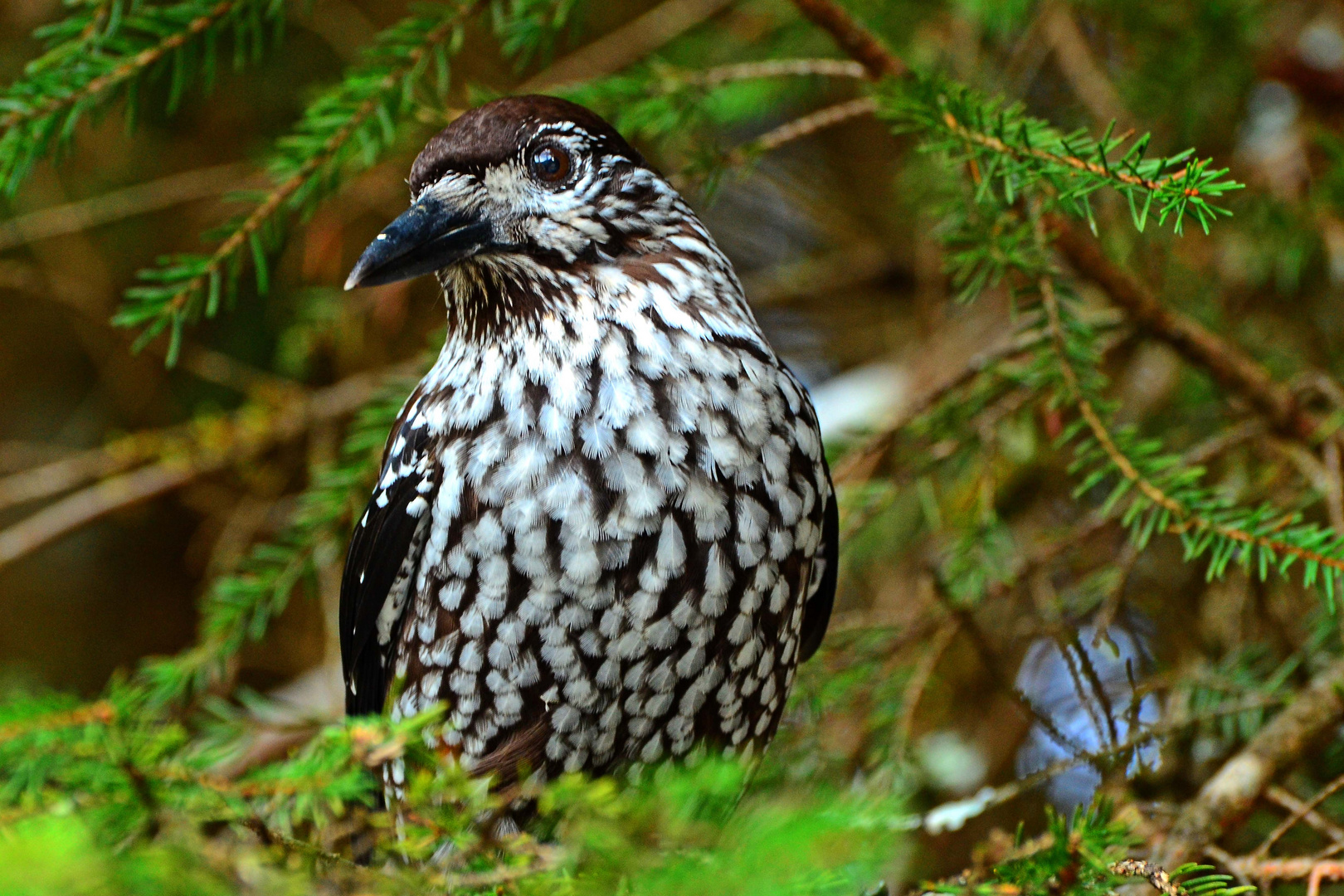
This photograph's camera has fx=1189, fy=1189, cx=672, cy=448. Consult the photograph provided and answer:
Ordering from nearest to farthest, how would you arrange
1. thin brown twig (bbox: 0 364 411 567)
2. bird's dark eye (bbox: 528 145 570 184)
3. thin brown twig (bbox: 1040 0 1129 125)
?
bird's dark eye (bbox: 528 145 570 184)
thin brown twig (bbox: 1040 0 1129 125)
thin brown twig (bbox: 0 364 411 567)

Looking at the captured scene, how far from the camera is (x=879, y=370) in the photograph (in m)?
3.88

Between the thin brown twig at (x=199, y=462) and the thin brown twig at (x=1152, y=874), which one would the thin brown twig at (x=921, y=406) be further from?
the thin brown twig at (x=199, y=462)

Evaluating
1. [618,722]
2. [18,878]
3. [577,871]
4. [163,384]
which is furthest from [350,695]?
[163,384]

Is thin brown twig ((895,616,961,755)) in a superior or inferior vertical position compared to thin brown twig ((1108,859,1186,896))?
inferior

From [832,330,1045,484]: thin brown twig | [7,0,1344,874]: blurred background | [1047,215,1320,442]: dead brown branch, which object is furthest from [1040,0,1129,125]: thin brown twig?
[832,330,1045,484]: thin brown twig

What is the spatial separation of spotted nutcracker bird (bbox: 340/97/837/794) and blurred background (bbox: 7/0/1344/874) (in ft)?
1.19

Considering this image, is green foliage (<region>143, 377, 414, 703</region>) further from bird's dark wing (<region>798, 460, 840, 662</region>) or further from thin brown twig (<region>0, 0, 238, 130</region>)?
bird's dark wing (<region>798, 460, 840, 662</region>)

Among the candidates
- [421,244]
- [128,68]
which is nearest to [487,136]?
[421,244]

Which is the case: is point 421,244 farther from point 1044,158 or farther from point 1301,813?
point 1301,813

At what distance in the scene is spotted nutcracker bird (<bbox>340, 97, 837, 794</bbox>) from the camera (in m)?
1.88

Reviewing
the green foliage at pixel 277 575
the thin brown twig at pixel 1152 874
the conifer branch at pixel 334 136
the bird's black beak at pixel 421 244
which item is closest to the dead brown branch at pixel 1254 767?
the thin brown twig at pixel 1152 874

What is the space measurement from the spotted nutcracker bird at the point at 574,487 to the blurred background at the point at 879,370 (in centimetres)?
36

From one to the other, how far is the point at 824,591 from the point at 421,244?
40.7 inches

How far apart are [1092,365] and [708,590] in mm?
831
